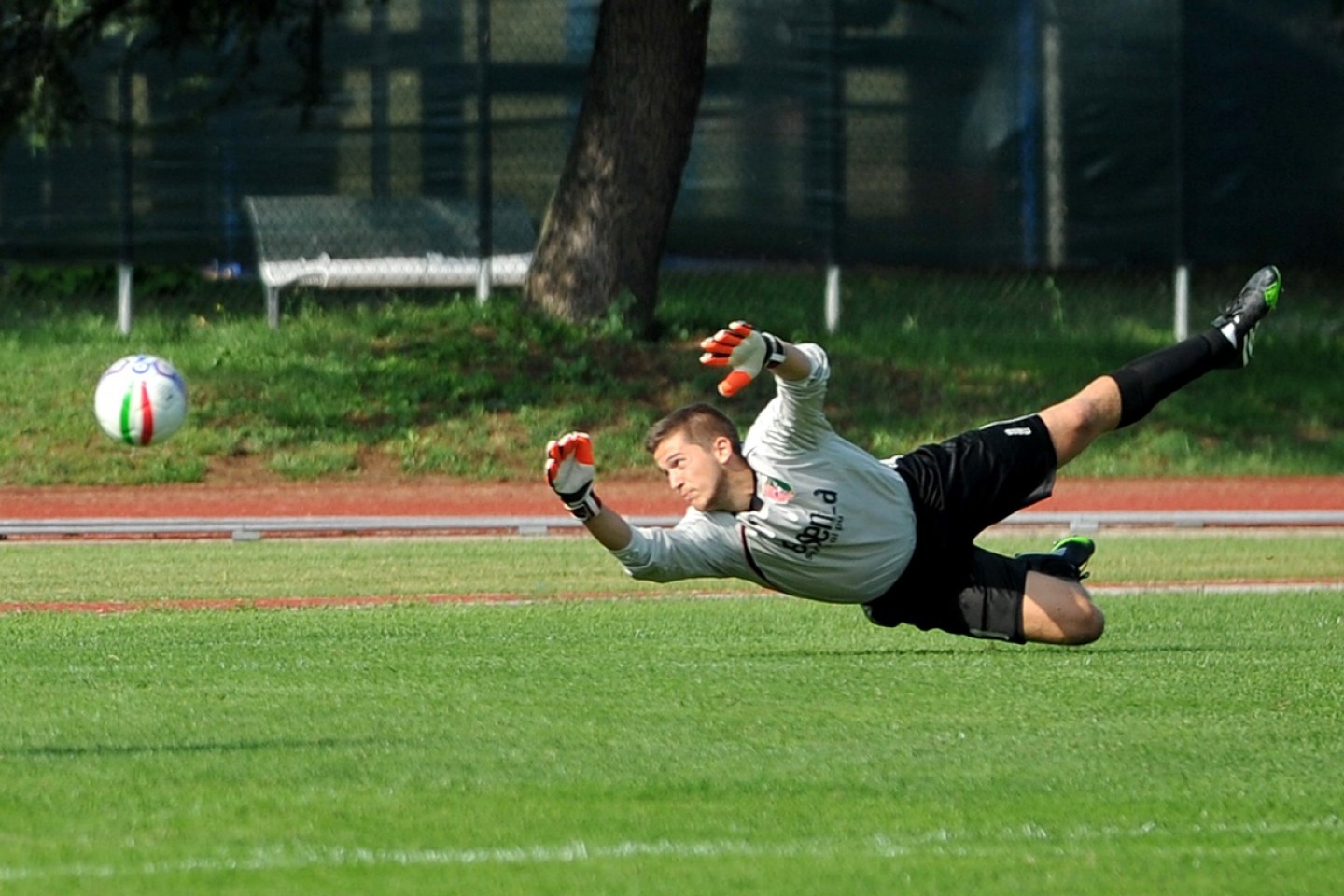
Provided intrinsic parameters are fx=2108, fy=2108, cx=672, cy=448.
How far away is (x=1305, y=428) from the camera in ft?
73.6

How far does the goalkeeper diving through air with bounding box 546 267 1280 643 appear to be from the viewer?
26.5ft

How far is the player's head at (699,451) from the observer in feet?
26.7

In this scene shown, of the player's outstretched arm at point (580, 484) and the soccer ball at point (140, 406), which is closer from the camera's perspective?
the player's outstretched arm at point (580, 484)

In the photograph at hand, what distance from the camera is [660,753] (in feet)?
21.9

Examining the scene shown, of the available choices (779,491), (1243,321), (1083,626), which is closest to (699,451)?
(779,491)

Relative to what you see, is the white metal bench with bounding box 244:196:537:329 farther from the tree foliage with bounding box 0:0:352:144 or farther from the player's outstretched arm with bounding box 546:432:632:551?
the player's outstretched arm with bounding box 546:432:632:551

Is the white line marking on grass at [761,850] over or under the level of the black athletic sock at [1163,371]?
under

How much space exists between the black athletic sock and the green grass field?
42.9 inches

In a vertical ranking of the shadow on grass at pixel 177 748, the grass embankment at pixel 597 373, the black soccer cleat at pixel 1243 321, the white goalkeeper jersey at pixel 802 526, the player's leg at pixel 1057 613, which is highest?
the black soccer cleat at pixel 1243 321

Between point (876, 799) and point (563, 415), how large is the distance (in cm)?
1561

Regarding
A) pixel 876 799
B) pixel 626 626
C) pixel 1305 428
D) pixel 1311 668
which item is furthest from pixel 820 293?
pixel 876 799

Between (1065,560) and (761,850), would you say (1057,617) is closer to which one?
(1065,560)

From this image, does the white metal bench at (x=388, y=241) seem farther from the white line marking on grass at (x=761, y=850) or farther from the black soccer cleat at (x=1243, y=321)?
the white line marking on grass at (x=761, y=850)

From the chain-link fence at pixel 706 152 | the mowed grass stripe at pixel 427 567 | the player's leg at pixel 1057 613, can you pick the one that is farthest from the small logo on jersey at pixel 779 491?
the chain-link fence at pixel 706 152
